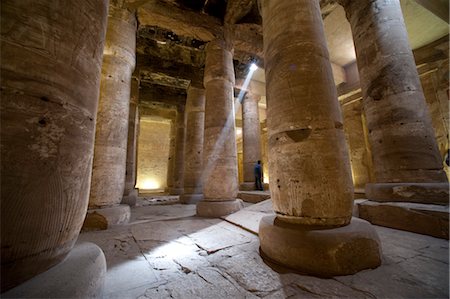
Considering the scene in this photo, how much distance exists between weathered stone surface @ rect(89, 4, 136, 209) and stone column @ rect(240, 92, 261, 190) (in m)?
5.88

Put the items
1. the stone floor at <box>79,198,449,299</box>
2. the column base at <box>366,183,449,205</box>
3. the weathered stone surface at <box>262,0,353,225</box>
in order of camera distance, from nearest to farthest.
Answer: the stone floor at <box>79,198,449,299</box> < the weathered stone surface at <box>262,0,353,225</box> < the column base at <box>366,183,449,205</box>

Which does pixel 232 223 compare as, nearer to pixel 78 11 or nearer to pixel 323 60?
pixel 323 60

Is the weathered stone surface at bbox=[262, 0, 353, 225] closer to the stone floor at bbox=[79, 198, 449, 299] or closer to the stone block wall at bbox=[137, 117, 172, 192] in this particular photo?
the stone floor at bbox=[79, 198, 449, 299]

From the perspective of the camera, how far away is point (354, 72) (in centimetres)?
929

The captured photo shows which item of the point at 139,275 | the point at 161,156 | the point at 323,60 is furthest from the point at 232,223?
the point at 161,156

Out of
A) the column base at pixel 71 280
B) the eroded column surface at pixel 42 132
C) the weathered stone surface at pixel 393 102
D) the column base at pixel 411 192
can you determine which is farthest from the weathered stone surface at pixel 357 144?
the eroded column surface at pixel 42 132

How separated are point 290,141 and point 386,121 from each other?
9.59ft

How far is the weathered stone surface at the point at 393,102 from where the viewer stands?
337 centimetres

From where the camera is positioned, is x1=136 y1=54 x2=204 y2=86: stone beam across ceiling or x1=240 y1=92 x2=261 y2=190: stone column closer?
x1=136 y1=54 x2=204 y2=86: stone beam across ceiling

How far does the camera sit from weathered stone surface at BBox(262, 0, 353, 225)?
6.56ft

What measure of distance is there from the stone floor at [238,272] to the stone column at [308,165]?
0.65 feet

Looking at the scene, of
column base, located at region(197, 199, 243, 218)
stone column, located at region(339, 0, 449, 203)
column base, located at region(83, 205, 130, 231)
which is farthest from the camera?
column base, located at region(197, 199, 243, 218)

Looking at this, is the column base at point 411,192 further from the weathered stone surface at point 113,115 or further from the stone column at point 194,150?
the stone column at point 194,150

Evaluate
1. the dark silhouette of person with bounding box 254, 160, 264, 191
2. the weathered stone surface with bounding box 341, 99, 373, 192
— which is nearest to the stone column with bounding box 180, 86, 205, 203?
the dark silhouette of person with bounding box 254, 160, 264, 191
